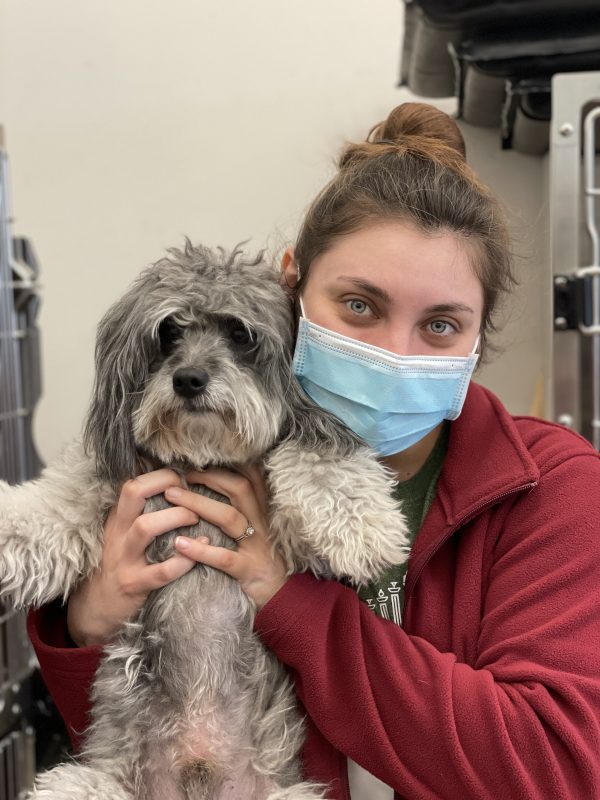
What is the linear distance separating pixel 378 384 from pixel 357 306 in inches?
5.7

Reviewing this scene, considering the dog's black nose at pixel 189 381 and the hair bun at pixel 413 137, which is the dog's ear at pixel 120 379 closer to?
the dog's black nose at pixel 189 381

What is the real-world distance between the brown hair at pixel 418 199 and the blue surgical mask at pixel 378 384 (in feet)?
0.49

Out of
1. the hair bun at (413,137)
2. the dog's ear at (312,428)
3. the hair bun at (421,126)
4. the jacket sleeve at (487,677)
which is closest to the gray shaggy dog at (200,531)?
the dog's ear at (312,428)

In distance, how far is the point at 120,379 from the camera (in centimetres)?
126

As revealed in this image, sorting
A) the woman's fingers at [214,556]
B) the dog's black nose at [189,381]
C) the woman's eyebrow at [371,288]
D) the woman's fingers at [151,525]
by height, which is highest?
the woman's eyebrow at [371,288]

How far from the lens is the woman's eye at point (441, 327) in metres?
1.28

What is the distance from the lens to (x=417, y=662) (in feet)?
3.53

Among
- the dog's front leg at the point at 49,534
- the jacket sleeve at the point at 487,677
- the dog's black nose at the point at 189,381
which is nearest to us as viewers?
the jacket sleeve at the point at 487,677

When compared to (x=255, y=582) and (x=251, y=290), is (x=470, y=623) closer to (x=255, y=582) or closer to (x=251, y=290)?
(x=255, y=582)

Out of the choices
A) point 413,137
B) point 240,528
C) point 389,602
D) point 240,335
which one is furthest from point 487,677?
point 413,137

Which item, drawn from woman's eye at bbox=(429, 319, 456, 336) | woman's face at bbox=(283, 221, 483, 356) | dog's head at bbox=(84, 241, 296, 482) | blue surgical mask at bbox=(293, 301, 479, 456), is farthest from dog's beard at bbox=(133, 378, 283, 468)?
woman's eye at bbox=(429, 319, 456, 336)

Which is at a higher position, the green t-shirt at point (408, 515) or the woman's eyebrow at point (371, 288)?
the woman's eyebrow at point (371, 288)

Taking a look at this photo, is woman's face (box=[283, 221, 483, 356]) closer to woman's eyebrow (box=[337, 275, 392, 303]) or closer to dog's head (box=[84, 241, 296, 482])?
woman's eyebrow (box=[337, 275, 392, 303])

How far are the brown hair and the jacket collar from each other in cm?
21
